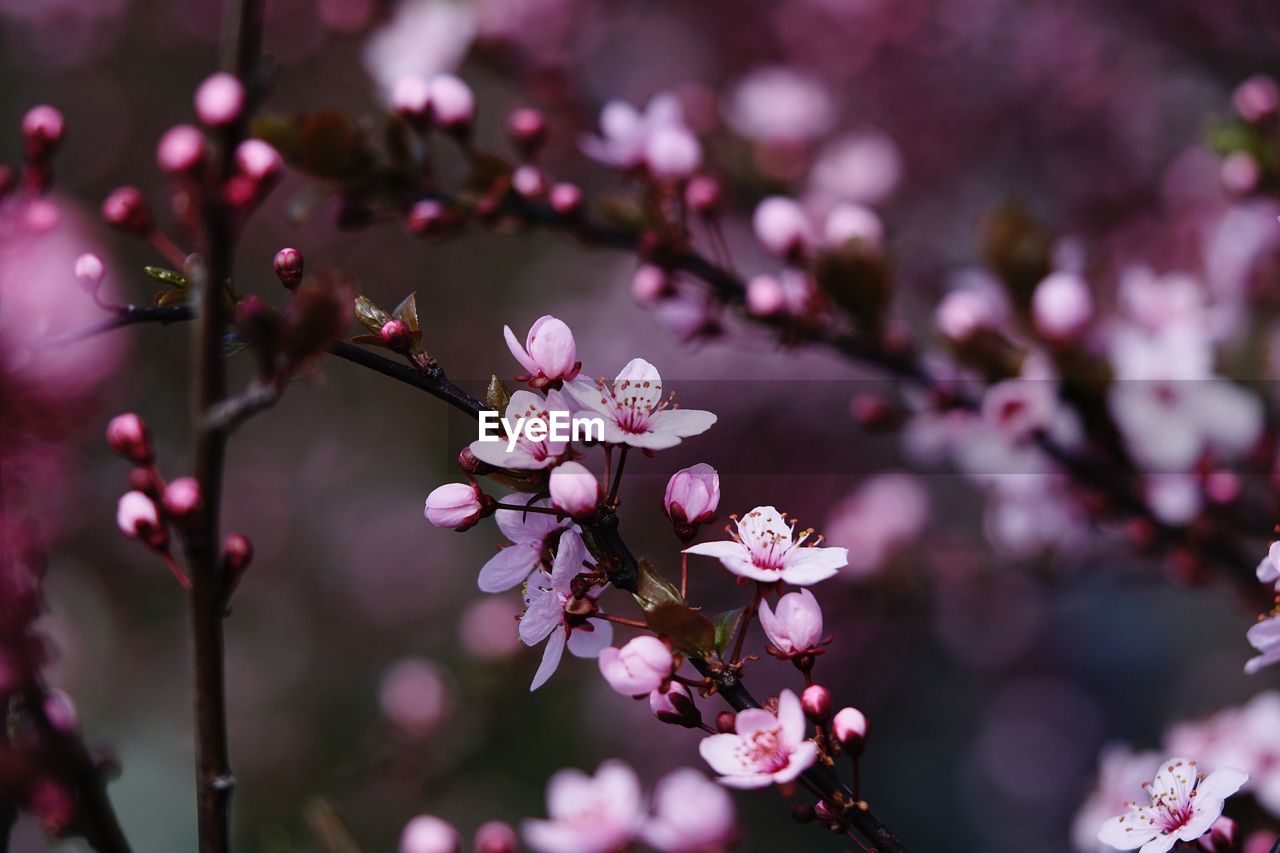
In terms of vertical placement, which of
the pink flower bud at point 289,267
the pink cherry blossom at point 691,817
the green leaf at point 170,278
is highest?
the pink flower bud at point 289,267

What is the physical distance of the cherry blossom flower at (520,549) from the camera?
699 mm

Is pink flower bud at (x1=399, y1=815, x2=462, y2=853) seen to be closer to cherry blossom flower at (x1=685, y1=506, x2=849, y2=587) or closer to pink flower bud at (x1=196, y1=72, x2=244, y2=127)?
cherry blossom flower at (x1=685, y1=506, x2=849, y2=587)

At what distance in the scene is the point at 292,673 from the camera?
288 centimetres

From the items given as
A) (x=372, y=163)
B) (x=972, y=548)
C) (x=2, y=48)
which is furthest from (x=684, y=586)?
(x=2, y=48)

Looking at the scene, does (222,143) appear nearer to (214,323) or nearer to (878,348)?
(214,323)

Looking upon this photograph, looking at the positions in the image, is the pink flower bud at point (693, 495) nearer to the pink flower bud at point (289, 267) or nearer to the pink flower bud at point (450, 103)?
the pink flower bud at point (289, 267)

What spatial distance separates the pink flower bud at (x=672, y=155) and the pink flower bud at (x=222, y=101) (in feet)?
2.37

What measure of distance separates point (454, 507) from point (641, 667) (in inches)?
7.0

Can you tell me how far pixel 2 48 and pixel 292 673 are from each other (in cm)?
222

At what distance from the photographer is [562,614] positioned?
27.0 inches

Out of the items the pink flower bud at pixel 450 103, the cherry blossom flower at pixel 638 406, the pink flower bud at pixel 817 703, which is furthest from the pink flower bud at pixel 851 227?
the pink flower bud at pixel 817 703

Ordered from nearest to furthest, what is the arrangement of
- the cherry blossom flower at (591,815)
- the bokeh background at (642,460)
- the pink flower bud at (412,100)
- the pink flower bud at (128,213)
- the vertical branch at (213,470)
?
the vertical branch at (213,470), the cherry blossom flower at (591,815), the pink flower bud at (128,213), the pink flower bud at (412,100), the bokeh background at (642,460)

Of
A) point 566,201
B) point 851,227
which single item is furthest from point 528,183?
point 851,227

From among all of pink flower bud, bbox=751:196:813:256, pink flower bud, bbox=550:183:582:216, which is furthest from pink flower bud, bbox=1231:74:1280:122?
pink flower bud, bbox=550:183:582:216
